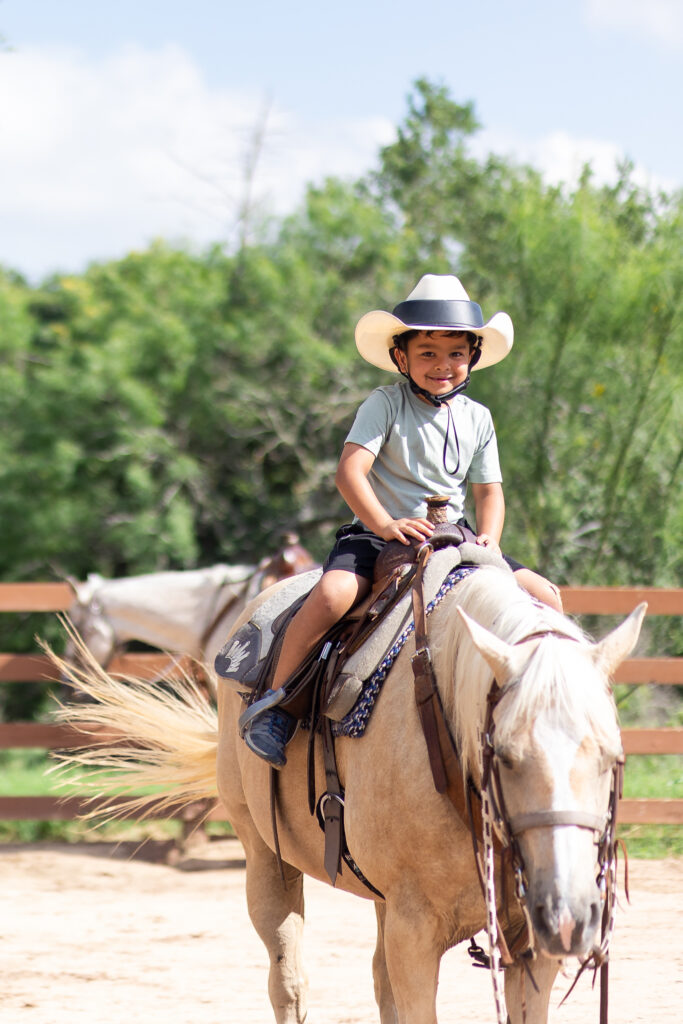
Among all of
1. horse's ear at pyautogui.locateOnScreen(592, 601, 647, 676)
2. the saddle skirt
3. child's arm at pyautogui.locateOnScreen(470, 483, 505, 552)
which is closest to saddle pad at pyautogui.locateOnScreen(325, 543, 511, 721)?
the saddle skirt

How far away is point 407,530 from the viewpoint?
9.62 ft

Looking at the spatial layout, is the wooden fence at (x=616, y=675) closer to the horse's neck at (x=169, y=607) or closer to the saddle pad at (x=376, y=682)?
the horse's neck at (x=169, y=607)

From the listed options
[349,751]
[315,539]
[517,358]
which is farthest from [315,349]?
[349,751]

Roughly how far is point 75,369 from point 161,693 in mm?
12451

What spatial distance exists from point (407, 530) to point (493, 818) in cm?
92

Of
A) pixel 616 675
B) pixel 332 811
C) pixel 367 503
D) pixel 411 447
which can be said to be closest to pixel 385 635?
pixel 367 503

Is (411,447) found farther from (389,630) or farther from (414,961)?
(414,961)

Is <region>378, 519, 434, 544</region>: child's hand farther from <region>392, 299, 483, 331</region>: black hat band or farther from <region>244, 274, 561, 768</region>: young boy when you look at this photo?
<region>392, 299, 483, 331</region>: black hat band

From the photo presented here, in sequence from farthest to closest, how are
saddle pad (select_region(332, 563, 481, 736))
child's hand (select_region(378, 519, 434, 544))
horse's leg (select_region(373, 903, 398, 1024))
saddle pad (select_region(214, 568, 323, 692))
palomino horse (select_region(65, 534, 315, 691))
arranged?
palomino horse (select_region(65, 534, 315, 691)), saddle pad (select_region(214, 568, 323, 692)), horse's leg (select_region(373, 903, 398, 1024)), child's hand (select_region(378, 519, 434, 544)), saddle pad (select_region(332, 563, 481, 736))

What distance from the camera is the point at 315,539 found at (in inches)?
555

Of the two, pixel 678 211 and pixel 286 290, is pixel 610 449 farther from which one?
pixel 286 290

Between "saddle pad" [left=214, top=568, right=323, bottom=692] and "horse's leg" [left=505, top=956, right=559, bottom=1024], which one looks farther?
"saddle pad" [left=214, top=568, right=323, bottom=692]

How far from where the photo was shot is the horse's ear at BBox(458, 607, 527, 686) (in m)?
2.19

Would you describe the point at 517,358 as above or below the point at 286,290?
below
